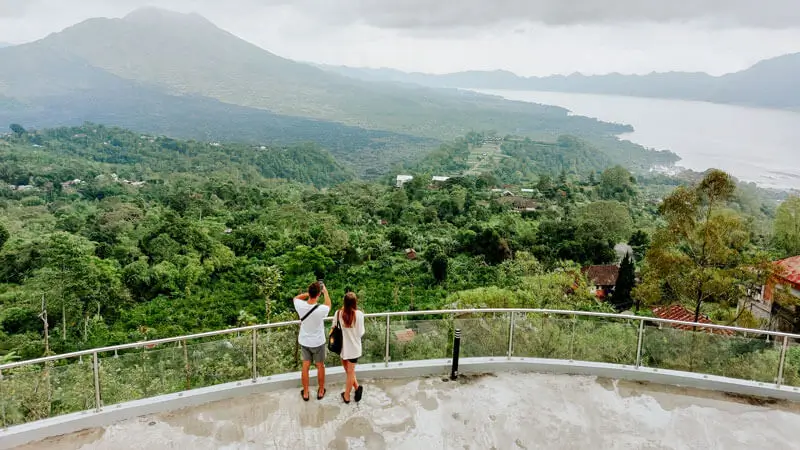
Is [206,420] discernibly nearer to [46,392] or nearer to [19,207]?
[46,392]

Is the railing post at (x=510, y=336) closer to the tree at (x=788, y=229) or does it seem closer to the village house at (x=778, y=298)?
the village house at (x=778, y=298)

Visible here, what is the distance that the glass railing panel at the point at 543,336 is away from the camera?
5203 millimetres

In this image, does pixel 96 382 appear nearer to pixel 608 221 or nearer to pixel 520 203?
pixel 608 221

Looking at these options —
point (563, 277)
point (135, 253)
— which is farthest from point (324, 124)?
point (563, 277)

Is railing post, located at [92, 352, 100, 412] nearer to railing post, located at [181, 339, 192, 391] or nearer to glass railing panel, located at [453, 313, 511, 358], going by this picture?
railing post, located at [181, 339, 192, 391]

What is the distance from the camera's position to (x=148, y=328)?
84.2ft

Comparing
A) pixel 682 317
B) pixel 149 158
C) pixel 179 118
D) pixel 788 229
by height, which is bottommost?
pixel 149 158

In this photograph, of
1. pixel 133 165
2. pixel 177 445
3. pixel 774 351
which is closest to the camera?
pixel 177 445

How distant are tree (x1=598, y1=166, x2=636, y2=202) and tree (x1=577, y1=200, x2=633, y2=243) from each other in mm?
20031

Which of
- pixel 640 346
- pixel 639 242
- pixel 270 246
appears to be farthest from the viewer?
pixel 270 246

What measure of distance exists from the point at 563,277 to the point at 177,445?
19.7 meters

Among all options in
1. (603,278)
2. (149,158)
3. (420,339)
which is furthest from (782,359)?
(149,158)

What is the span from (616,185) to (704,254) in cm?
5132

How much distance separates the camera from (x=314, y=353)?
4.46 meters
